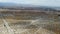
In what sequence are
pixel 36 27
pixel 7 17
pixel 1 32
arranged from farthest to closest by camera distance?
pixel 7 17 → pixel 36 27 → pixel 1 32

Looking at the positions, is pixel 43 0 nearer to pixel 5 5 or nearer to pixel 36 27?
pixel 36 27

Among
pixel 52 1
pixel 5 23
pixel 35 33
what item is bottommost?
pixel 35 33

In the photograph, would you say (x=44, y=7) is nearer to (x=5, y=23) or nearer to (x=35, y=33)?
(x=35, y=33)

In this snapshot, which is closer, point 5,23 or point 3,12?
point 5,23

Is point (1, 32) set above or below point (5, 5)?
below

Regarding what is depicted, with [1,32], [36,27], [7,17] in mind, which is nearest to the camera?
[1,32]

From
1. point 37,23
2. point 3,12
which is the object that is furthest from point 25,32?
point 3,12

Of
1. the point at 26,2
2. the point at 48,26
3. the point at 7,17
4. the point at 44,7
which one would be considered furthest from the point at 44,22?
the point at 7,17

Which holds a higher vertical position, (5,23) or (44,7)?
(44,7)

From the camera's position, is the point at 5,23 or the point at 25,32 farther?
the point at 5,23
